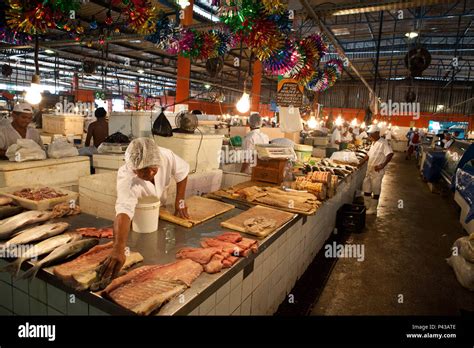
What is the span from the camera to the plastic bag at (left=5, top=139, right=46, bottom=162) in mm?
3574

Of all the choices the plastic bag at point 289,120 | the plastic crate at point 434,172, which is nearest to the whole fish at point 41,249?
the plastic bag at point 289,120

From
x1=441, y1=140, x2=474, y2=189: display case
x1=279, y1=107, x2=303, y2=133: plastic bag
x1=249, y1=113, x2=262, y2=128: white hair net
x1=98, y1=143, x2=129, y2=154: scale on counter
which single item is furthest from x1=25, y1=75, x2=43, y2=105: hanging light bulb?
x1=441, y1=140, x2=474, y2=189: display case

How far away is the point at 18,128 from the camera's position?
16.7 feet

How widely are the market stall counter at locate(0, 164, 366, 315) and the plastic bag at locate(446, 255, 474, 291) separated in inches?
105

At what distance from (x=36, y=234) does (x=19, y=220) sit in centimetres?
32

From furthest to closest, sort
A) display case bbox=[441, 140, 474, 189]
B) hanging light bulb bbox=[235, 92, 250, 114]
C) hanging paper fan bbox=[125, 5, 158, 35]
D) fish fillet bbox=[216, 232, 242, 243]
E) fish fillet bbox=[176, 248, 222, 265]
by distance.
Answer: display case bbox=[441, 140, 474, 189], hanging light bulb bbox=[235, 92, 250, 114], hanging paper fan bbox=[125, 5, 158, 35], fish fillet bbox=[216, 232, 242, 243], fish fillet bbox=[176, 248, 222, 265]

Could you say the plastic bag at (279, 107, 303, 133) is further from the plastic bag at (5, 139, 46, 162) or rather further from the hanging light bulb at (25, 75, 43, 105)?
the plastic bag at (5, 139, 46, 162)

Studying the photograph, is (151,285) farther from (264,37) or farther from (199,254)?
(264,37)

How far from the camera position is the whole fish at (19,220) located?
104 inches

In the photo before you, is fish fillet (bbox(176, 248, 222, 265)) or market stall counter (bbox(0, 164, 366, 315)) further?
fish fillet (bbox(176, 248, 222, 265))

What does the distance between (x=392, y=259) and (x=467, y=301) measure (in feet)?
4.65

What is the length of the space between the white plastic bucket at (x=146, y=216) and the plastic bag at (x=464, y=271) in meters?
4.64

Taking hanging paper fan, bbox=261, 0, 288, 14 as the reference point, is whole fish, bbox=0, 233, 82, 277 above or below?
below

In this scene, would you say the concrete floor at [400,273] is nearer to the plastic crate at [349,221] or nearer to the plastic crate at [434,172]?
the plastic crate at [349,221]
